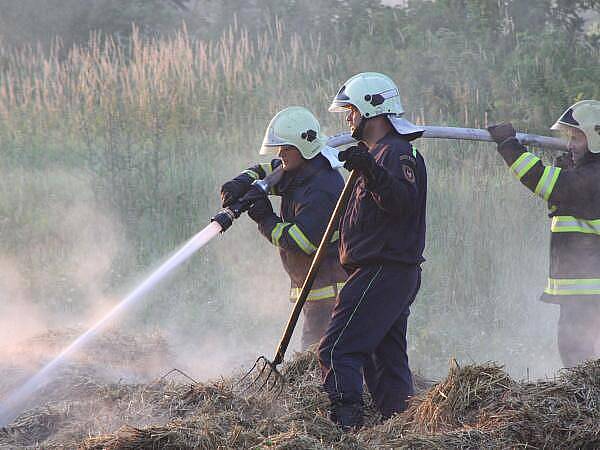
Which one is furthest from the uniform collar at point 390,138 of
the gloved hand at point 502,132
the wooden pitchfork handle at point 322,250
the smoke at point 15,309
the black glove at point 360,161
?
the smoke at point 15,309

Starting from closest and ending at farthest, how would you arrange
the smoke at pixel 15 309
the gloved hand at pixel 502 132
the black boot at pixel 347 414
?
the black boot at pixel 347 414 < the gloved hand at pixel 502 132 < the smoke at pixel 15 309

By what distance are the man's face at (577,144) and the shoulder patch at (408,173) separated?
2.11 m

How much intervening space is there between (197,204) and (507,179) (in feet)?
11.2

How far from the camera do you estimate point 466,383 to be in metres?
Answer: 5.00

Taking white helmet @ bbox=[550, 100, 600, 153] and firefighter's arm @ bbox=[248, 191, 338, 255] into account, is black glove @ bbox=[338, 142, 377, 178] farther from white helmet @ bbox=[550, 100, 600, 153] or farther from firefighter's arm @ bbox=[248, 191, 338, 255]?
white helmet @ bbox=[550, 100, 600, 153]

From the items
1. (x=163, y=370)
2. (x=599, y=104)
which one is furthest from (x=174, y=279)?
(x=599, y=104)

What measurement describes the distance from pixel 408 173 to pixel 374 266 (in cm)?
55

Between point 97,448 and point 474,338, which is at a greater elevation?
point 97,448

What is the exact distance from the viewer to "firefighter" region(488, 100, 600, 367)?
6828 mm

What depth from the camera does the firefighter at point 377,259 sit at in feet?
17.4

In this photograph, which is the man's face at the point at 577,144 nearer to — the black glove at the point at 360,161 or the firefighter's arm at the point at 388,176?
the firefighter's arm at the point at 388,176

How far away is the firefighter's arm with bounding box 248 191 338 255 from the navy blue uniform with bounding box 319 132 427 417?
0.70 m

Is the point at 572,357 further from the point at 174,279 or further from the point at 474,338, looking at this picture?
the point at 174,279

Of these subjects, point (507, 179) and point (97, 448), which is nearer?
point (97, 448)
